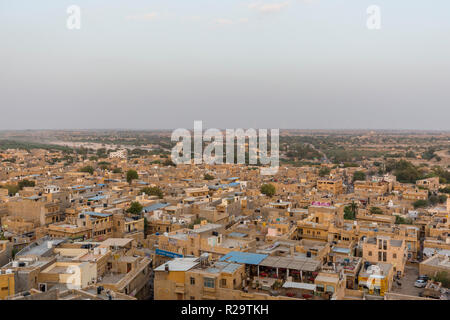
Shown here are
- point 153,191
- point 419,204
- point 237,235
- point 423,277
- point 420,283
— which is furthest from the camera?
point 153,191

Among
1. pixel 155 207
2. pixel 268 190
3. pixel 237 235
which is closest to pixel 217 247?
pixel 237 235

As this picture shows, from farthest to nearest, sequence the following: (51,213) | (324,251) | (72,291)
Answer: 1. (51,213)
2. (324,251)
3. (72,291)

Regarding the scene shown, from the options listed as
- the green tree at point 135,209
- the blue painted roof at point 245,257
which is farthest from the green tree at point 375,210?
the blue painted roof at point 245,257

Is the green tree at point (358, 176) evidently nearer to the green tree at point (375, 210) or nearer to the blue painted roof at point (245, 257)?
the green tree at point (375, 210)

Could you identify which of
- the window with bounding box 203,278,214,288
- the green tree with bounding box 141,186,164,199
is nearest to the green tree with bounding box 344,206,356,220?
the green tree with bounding box 141,186,164,199

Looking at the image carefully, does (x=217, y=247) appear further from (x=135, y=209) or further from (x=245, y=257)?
(x=135, y=209)

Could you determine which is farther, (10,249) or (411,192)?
(411,192)
